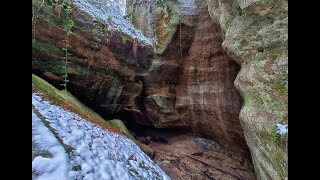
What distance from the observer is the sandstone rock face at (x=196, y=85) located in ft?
25.6

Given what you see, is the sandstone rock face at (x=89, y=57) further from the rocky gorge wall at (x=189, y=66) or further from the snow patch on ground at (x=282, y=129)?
the snow patch on ground at (x=282, y=129)

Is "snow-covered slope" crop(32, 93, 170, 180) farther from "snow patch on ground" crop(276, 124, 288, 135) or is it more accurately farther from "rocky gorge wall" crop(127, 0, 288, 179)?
"rocky gorge wall" crop(127, 0, 288, 179)

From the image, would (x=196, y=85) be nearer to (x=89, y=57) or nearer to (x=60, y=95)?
(x=89, y=57)

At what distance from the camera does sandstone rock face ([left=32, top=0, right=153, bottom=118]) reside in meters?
5.57

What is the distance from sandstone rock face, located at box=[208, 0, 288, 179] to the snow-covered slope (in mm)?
2205

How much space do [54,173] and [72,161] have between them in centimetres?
35

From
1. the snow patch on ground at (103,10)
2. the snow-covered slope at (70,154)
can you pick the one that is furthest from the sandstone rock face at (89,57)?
the snow-covered slope at (70,154)

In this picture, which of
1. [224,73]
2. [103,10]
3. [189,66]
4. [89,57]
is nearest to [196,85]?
[189,66]

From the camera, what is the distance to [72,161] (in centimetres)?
249

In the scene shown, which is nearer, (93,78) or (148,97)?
(93,78)

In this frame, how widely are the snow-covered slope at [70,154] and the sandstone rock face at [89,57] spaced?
2429mm
